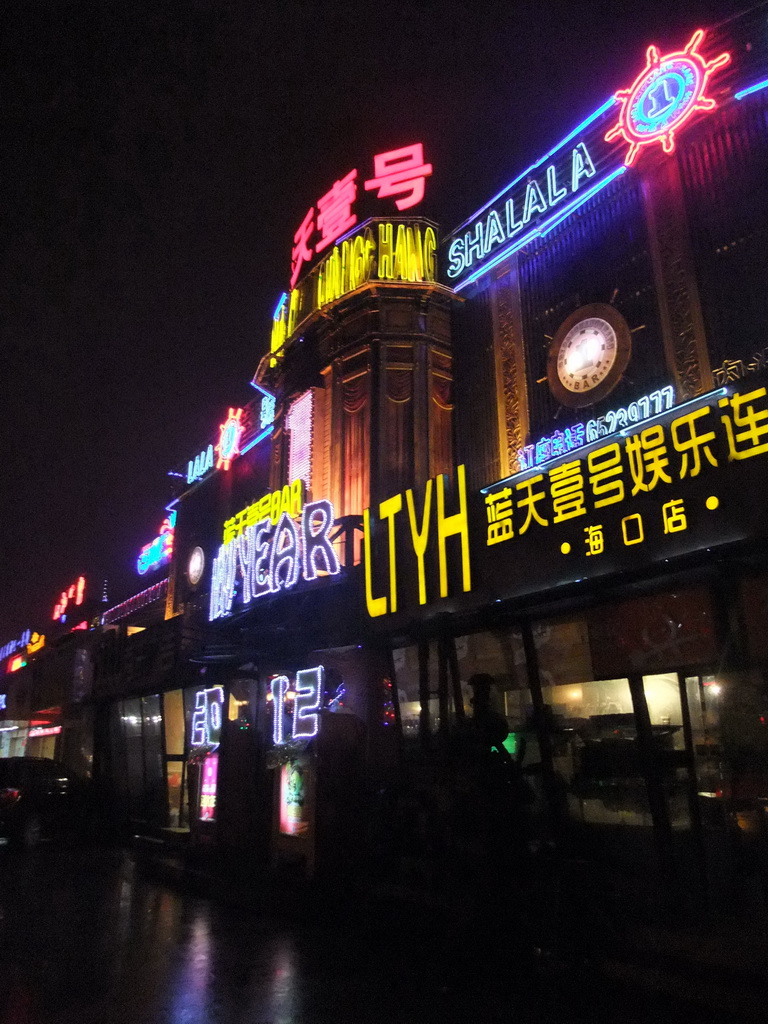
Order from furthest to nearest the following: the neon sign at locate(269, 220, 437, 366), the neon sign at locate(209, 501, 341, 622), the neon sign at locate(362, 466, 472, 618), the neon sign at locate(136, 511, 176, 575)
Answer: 1. the neon sign at locate(136, 511, 176, 575)
2. the neon sign at locate(269, 220, 437, 366)
3. the neon sign at locate(209, 501, 341, 622)
4. the neon sign at locate(362, 466, 472, 618)

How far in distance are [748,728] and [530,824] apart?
291 centimetres

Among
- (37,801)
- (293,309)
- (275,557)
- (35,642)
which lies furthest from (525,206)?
(35,642)

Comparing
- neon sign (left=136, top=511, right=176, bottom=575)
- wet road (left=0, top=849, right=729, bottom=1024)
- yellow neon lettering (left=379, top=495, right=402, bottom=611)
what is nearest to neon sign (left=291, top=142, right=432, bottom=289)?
yellow neon lettering (left=379, top=495, right=402, bottom=611)

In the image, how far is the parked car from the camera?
656 inches

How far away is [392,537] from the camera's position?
35.5 ft

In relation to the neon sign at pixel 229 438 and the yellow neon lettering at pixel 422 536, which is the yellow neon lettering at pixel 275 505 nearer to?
the yellow neon lettering at pixel 422 536

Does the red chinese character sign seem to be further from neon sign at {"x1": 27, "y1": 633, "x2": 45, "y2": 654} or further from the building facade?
neon sign at {"x1": 27, "y1": 633, "x2": 45, "y2": 654}

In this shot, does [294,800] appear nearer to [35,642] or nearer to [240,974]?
[240,974]

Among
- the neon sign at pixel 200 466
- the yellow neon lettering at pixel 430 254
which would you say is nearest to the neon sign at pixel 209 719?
the neon sign at pixel 200 466

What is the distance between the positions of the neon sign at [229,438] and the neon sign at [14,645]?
28.5 metres

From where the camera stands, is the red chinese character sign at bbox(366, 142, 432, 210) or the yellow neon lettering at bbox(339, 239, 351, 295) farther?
the red chinese character sign at bbox(366, 142, 432, 210)

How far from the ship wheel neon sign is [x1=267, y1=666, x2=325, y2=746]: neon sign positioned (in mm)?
9042

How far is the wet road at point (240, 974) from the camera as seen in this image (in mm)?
5910

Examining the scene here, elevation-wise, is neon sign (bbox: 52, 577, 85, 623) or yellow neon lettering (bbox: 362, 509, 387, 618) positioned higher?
neon sign (bbox: 52, 577, 85, 623)
